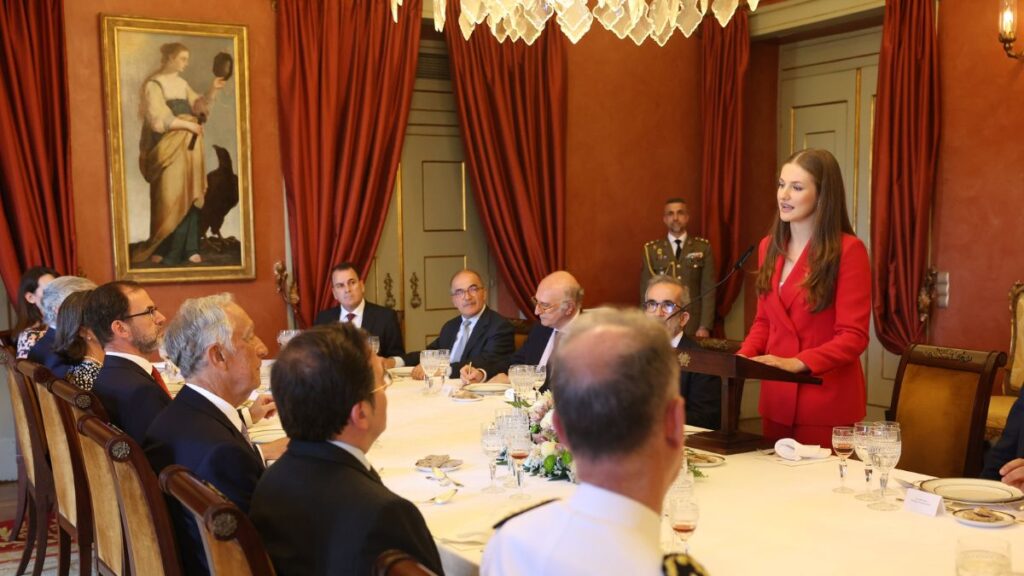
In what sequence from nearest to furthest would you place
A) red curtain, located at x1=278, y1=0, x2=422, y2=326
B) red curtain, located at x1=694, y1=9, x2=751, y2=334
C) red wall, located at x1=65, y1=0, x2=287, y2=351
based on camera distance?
red wall, located at x1=65, y1=0, x2=287, y2=351, red curtain, located at x1=278, y1=0, x2=422, y2=326, red curtain, located at x1=694, y1=9, x2=751, y2=334

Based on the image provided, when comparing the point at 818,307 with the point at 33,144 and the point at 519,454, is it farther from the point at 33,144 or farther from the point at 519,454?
the point at 33,144

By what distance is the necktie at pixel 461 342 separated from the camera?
578 cm

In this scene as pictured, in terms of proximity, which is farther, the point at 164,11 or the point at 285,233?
the point at 285,233

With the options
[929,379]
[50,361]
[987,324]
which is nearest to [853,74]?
[987,324]

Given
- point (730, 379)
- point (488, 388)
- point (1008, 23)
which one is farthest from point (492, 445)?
point (1008, 23)

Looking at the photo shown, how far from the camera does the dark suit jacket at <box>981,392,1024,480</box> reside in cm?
305

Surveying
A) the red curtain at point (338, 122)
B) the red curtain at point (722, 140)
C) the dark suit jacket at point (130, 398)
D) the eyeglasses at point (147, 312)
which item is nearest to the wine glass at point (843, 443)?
the dark suit jacket at point (130, 398)

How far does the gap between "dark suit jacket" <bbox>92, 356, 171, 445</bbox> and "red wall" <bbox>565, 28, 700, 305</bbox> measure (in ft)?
14.7

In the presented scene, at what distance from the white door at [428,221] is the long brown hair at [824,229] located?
4.12 meters

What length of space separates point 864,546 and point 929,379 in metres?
1.91

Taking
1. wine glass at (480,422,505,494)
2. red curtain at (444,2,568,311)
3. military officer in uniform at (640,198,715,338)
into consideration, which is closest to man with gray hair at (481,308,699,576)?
wine glass at (480,422,505,494)

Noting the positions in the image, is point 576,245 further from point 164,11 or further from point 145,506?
point 145,506

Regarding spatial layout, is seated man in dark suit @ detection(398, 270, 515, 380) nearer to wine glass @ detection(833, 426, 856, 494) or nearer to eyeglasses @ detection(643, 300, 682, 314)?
eyeglasses @ detection(643, 300, 682, 314)

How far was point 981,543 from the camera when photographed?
1921 millimetres
